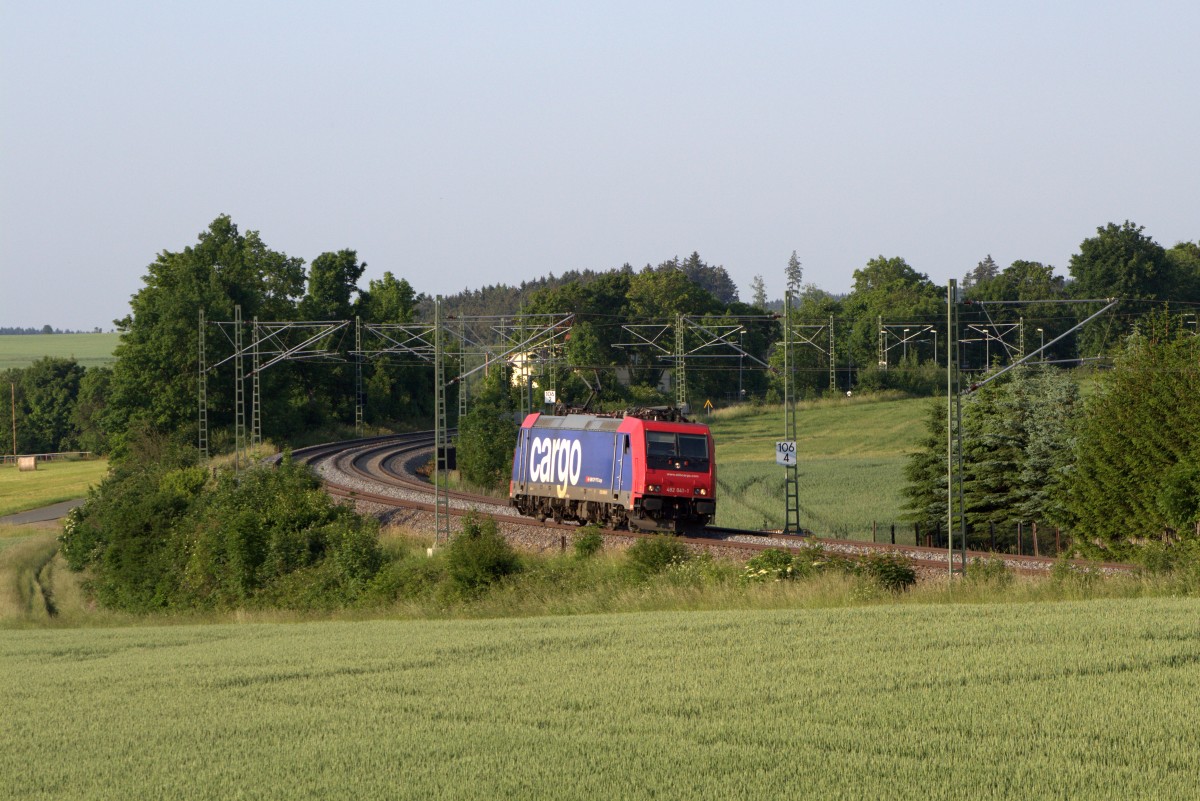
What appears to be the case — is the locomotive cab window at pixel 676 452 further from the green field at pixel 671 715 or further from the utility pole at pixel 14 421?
the utility pole at pixel 14 421

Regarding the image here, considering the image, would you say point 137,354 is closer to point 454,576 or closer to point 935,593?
point 454,576

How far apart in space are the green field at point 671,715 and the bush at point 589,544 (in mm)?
14781

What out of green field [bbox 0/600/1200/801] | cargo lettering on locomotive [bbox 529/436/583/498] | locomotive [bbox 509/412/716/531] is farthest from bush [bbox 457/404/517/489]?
green field [bbox 0/600/1200/801]

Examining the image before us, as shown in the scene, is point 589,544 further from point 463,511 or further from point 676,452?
point 463,511

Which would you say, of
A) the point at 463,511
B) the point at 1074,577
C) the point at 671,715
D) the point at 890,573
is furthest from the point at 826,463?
the point at 671,715

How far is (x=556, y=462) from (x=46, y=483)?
223 ft

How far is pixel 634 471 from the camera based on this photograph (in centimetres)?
3603

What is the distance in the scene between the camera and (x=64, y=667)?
1977 centimetres

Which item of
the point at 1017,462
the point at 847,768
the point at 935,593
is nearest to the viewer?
the point at 847,768

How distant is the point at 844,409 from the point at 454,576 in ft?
239

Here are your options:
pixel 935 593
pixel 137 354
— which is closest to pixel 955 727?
pixel 935 593

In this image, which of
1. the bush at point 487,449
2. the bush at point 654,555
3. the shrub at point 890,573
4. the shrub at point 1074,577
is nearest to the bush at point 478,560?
the bush at point 654,555

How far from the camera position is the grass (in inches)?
3329

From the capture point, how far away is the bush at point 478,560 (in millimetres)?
32094
